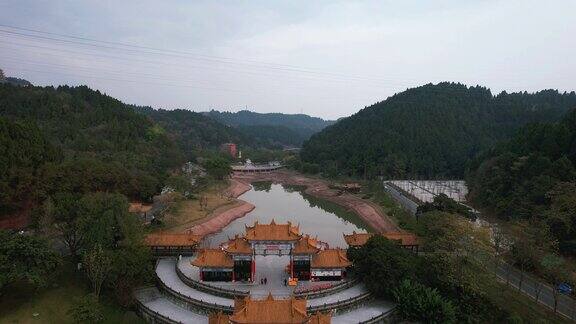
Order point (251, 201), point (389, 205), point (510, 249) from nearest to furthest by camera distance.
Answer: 1. point (510, 249)
2. point (389, 205)
3. point (251, 201)

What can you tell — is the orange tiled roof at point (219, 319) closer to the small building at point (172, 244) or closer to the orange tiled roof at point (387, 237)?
the small building at point (172, 244)

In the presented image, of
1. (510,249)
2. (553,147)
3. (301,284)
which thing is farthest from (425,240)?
(553,147)

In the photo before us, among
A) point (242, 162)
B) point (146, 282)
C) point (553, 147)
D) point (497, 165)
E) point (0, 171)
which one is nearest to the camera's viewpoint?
point (146, 282)

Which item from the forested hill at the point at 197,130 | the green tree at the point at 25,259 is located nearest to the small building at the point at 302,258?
the green tree at the point at 25,259

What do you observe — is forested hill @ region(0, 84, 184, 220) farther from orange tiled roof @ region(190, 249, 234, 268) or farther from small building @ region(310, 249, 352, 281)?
small building @ region(310, 249, 352, 281)

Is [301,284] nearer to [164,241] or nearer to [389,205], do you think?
[164,241]

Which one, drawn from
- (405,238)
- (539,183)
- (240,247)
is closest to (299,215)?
(405,238)
